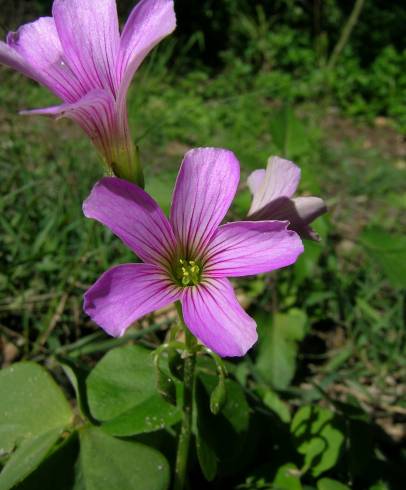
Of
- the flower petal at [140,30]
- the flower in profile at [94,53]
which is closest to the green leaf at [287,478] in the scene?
the flower in profile at [94,53]

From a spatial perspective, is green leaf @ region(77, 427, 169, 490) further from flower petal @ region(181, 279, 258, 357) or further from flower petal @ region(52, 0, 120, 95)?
flower petal @ region(52, 0, 120, 95)

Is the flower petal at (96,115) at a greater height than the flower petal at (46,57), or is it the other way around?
the flower petal at (46,57)

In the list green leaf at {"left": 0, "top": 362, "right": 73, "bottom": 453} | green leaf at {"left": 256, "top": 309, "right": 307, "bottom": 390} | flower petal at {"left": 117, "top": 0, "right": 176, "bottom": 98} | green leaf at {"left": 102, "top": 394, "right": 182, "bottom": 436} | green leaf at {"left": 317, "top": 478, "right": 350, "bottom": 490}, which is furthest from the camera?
green leaf at {"left": 256, "top": 309, "right": 307, "bottom": 390}

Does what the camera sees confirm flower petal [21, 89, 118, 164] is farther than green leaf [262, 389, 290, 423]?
No

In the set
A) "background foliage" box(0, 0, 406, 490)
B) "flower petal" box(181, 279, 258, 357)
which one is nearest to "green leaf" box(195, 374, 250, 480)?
"background foliage" box(0, 0, 406, 490)

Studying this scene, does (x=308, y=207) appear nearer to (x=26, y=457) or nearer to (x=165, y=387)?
(x=165, y=387)

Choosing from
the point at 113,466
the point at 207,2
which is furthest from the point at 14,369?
the point at 207,2

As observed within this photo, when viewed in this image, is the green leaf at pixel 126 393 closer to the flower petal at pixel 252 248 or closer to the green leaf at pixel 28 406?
the green leaf at pixel 28 406
